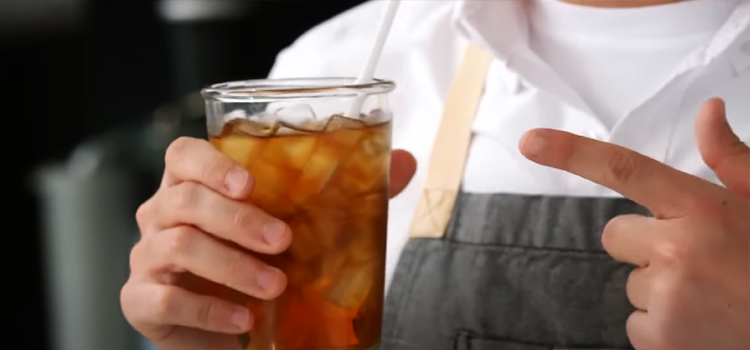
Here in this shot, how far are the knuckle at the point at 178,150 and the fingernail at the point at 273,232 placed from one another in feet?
0.40

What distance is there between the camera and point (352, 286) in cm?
71

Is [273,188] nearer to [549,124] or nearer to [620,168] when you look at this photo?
[620,168]

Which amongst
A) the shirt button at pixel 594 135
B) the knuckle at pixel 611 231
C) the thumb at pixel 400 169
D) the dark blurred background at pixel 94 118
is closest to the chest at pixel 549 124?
the shirt button at pixel 594 135

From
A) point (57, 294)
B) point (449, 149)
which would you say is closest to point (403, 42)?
point (449, 149)

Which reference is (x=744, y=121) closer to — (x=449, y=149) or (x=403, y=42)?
(x=449, y=149)

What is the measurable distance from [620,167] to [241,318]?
1.09 ft

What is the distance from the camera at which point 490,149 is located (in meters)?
1.00

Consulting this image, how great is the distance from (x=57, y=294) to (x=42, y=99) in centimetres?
49

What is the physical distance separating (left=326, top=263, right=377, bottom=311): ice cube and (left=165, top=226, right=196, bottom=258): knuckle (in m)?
0.14

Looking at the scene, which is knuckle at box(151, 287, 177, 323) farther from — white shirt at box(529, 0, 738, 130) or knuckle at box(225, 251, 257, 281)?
white shirt at box(529, 0, 738, 130)

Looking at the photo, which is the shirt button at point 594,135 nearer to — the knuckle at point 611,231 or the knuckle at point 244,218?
the knuckle at point 611,231

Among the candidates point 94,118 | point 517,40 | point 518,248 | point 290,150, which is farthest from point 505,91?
point 94,118

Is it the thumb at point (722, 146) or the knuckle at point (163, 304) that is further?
the knuckle at point (163, 304)

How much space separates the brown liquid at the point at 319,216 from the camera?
69 centimetres
